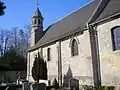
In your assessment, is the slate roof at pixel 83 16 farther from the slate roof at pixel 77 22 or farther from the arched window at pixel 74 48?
A: the arched window at pixel 74 48

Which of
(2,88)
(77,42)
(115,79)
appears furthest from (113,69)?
(2,88)

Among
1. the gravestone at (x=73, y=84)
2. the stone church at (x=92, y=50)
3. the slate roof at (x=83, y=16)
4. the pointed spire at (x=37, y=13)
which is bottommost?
the gravestone at (x=73, y=84)

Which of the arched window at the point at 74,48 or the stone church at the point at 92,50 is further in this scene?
the arched window at the point at 74,48

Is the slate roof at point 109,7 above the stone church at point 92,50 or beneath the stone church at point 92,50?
above

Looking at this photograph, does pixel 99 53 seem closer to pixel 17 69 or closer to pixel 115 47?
pixel 115 47

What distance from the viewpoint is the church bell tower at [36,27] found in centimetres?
3000

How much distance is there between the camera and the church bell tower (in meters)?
30.0

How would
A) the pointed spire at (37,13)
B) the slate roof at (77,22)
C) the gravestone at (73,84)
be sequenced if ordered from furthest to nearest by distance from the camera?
1. the pointed spire at (37,13)
2. the slate roof at (77,22)
3. the gravestone at (73,84)

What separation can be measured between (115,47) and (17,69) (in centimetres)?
2953

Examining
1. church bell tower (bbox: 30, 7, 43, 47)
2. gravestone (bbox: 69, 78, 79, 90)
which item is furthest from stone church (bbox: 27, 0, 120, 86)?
church bell tower (bbox: 30, 7, 43, 47)

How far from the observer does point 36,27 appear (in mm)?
30594

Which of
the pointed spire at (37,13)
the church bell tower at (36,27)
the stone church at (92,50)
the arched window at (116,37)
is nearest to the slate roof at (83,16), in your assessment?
the stone church at (92,50)

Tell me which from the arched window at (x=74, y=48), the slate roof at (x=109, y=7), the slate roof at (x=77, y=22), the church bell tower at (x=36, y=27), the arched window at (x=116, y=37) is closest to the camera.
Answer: the arched window at (x=116, y=37)

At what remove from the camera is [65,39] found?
66.2 feet
